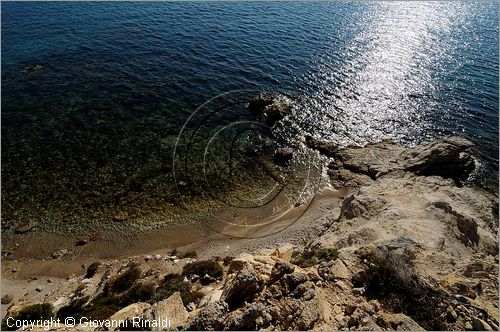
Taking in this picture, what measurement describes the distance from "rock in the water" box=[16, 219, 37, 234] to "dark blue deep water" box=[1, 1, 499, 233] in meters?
0.73

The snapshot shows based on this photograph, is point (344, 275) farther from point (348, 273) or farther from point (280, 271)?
point (280, 271)

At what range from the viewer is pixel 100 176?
31688 mm

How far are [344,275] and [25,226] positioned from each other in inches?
1009

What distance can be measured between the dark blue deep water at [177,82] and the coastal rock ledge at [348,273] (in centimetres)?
730

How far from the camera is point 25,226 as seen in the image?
27.2m

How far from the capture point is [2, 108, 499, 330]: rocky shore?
14.6m

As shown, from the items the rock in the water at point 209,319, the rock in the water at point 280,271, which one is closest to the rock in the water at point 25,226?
the rock in the water at point 209,319

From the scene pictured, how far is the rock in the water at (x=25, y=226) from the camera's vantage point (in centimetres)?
2698

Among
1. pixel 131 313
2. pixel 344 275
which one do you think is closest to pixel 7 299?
pixel 131 313

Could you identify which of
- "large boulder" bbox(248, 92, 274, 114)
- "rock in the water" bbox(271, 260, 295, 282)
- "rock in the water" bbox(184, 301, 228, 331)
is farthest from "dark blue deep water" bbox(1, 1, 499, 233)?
"rock in the water" bbox(184, 301, 228, 331)

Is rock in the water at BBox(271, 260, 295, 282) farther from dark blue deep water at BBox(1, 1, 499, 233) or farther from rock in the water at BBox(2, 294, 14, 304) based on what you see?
rock in the water at BBox(2, 294, 14, 304)

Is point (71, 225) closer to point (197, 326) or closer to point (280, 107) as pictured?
point (197, 326)

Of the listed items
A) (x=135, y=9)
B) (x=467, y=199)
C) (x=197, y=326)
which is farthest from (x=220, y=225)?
(x=135, y=9)

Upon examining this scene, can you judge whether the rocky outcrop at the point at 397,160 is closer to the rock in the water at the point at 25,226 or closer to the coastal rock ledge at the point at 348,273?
the coastal rock ledge at the point at 348,273
